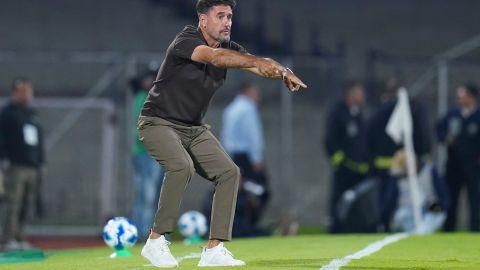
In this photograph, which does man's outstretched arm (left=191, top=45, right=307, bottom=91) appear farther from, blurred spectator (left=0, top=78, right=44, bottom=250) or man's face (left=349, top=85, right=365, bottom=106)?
man's face (left=349, top=85, right=365, bottom=106)

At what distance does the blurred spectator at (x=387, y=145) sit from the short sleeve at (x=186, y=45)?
372 inches

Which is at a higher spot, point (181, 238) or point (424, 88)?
point (424, 88)

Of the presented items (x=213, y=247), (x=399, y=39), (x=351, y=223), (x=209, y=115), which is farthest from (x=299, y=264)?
(x=399, y=39)

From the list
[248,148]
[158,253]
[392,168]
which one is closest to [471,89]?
[392,168]

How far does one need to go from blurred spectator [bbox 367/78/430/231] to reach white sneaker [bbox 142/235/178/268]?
31.5 ft

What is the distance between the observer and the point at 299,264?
987cm

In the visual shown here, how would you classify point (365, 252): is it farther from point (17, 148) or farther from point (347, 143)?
point (347, 143)

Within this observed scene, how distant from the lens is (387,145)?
18.9 m

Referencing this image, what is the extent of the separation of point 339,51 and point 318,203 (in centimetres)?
280

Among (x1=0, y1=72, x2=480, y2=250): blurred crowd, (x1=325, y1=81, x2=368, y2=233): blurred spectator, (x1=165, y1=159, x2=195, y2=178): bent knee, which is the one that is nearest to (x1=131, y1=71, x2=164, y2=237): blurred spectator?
(x1=0, y1=72, x2=480, y2=250): blurred crowd

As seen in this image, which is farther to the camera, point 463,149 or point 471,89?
point 463,149

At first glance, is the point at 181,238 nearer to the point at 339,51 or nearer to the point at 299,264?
the point at 339,51

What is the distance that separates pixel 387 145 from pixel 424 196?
3.06ft

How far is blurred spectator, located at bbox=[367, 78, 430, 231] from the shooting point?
18.7 m
